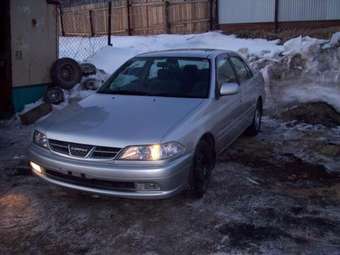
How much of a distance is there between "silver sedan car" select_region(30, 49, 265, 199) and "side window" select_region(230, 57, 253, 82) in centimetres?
27

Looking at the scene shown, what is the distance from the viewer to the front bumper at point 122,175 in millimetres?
3947

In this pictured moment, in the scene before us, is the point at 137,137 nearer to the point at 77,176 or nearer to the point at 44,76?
the point at 77,176

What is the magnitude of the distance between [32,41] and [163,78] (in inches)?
173

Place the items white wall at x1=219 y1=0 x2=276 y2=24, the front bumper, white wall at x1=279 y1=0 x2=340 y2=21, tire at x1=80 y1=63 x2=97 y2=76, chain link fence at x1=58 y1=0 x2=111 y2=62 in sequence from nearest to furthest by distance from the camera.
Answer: the front bumper, tire at x1=80 y1=63 x2=97 y2=76, white wall at x1=279 y1=0 x2=340 y2=21, white wall at x1=219 y1=0 x2=276 y2=24, chain link fence at x1=58 y1=0 x2=111 y2=62

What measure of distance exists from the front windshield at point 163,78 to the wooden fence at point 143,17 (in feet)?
51.2

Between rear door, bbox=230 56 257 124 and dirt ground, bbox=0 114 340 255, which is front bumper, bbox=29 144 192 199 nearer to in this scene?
dirt ground, bbox=0 114 340 255

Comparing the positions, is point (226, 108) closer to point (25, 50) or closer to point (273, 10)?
point (25, 50)

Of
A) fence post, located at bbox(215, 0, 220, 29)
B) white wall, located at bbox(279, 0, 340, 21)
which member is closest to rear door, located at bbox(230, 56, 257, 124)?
white wall, located at bbox(279, 0, 340, 21)

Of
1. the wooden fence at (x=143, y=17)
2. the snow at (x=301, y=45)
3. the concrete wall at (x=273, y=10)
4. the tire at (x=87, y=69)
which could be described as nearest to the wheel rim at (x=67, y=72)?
the tire at (x=87, y=69)

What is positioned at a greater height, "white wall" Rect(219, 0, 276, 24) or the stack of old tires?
"white wall" Rect(219, 0, 276, 24)

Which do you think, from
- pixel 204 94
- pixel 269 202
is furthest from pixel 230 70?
pixel 269 202

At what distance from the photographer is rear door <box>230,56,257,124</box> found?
6141mm

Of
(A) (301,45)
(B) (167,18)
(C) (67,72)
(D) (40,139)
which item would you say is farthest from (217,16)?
(D) (40,139)

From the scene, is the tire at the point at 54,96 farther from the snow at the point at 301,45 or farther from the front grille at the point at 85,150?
the snow at the point at 301,45
